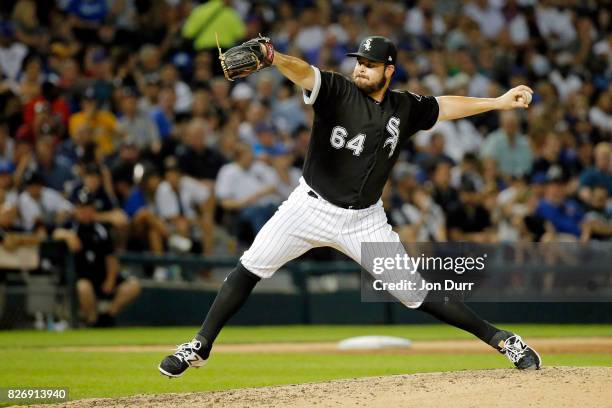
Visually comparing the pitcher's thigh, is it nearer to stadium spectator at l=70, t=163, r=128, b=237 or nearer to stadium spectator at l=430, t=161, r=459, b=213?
stadium spectator at l=70, t=163, r=128, b=237

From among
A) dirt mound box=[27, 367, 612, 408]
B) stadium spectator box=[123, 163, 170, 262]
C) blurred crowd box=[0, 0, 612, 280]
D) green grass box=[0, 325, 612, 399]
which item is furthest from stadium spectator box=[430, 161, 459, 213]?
dirt mound box=[27, 367, 612, 408]

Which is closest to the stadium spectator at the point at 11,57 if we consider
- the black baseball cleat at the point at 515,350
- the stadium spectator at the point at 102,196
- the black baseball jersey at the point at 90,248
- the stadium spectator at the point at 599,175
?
the stadium spectator at the point at 102,196

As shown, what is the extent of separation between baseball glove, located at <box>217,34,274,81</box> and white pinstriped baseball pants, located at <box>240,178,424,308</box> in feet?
2.93

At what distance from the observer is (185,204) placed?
12.9m

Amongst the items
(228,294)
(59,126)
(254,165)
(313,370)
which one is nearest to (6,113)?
(59,126)

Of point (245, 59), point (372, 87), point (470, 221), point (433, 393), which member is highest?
point (245, 59)

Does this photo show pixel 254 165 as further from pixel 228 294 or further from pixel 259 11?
pixel 228 294

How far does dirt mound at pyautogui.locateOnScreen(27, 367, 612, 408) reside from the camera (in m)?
5.57

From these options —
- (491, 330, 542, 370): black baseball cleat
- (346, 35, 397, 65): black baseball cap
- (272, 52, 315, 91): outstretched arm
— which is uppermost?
(346, 35, 397, 65): black baseball cap

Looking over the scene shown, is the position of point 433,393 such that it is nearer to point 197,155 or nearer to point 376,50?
point 376,50

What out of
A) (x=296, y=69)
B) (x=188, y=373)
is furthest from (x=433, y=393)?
(x=188, y=373)

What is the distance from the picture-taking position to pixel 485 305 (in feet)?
43.2

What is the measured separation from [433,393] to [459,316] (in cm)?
70

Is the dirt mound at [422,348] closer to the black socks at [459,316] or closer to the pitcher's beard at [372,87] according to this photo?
the black socks at [459,316]
